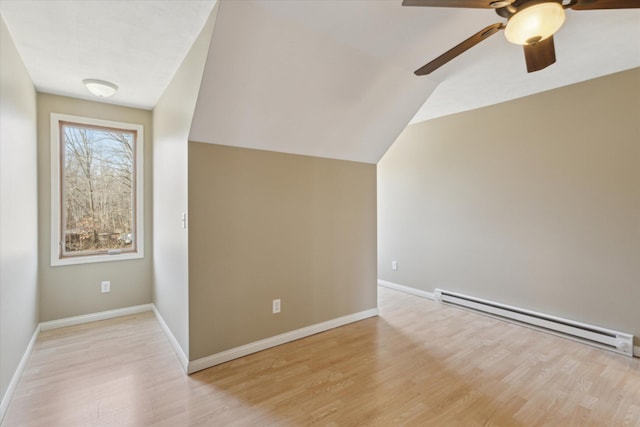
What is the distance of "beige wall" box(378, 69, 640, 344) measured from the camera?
2.61m

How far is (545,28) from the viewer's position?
138cm

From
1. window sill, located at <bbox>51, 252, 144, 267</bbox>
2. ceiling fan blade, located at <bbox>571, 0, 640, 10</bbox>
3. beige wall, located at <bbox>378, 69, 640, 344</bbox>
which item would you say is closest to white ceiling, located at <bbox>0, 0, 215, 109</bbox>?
window sill, located at <bbox>51, 252, 144, 267</bbox>

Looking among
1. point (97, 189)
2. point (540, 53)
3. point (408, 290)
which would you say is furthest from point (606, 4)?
point (97, 189)

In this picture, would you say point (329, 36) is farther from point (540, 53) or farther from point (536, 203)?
point (536, 203)

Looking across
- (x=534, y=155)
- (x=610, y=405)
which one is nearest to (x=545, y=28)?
(x=534, y=155)

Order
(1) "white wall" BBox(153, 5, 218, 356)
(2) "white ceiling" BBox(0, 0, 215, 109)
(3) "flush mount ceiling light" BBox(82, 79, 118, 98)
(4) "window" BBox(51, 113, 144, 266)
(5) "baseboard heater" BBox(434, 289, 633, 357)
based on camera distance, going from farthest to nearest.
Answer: (4) "window" BBox(51, 113, 144, 266)
(3) "flush mount ceiling light" BBox(82, 79, 118, 98)
(5) "baseboard heater" BBox(434, 289, 633, 357)
(1) "white wall" BBox(153, 5, 218, 356)
(2) "white ceiling" BBox(0, 0, 215, 109)

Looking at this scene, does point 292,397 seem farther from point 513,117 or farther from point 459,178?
point 513,117

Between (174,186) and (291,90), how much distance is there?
1366 millimetres

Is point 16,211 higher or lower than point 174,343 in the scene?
higher

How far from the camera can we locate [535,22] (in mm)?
1355

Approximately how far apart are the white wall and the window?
14.6 inches

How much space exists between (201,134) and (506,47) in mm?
2450

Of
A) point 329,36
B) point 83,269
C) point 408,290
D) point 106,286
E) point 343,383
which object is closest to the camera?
point 329,36

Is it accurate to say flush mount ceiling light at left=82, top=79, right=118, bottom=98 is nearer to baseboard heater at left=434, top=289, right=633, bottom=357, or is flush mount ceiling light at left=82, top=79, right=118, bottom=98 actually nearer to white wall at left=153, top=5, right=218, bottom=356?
white wall at left=153, top=5, right=218, bottom=356
